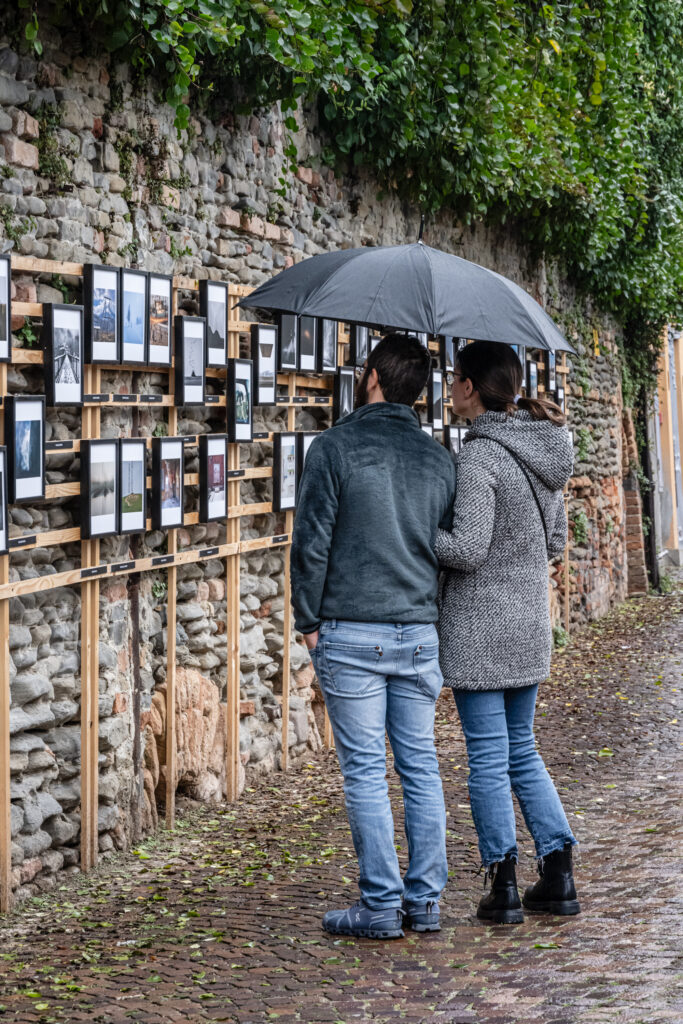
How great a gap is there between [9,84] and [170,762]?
2906 mm

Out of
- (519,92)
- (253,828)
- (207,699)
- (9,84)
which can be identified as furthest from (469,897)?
(519,92)

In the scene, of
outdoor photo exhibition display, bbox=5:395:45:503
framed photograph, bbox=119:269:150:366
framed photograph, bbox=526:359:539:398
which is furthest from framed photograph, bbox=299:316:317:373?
framed photograph, bbox=526:359:539:398

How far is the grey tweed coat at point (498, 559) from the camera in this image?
4414 millimetres

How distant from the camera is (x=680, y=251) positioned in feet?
47.5

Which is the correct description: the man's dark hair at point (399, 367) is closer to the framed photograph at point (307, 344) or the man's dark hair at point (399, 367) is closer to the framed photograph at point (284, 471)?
the framed photograph at point (284, 471)

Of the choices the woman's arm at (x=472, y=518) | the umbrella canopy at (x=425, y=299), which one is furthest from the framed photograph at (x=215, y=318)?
the woman's arm at (x=472, y=518)

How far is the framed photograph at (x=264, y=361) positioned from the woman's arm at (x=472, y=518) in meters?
2.30

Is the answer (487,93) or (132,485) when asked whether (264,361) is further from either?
(487,93)

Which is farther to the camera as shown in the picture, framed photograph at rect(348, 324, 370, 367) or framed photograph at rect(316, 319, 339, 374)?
framed photograph at rect(348, 324, 370, 367)

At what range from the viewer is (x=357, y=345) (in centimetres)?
777

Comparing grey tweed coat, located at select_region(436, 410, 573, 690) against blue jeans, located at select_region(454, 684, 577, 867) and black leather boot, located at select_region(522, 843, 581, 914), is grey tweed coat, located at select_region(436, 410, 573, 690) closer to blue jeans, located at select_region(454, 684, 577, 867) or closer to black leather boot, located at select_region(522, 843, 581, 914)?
blue jeans, located at select_region(454, 684, 577, 867)

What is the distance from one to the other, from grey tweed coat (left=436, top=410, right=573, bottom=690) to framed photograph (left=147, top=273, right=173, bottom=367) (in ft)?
5.46

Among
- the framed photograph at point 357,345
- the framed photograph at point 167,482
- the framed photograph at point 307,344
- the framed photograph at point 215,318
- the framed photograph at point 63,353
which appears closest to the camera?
the framed photograph at point 63,353

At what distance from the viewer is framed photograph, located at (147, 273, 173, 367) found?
5.60 metres
